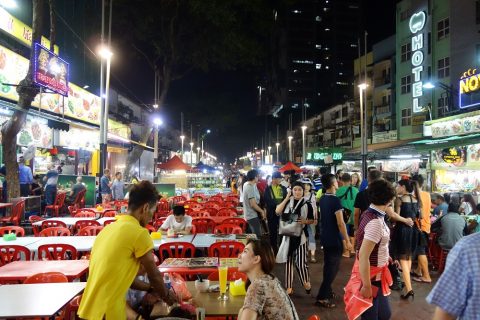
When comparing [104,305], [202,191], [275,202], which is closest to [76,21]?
[202,191]

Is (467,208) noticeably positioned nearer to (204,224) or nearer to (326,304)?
(326,304)

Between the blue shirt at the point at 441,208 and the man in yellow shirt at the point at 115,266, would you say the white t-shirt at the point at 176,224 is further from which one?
the blue shirt at the point at 441,208

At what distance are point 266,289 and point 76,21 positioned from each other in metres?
22.7

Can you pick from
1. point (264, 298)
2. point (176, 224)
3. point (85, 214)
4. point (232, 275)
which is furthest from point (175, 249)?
point (85, 214)

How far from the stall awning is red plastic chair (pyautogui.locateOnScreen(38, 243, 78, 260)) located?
1295 cm

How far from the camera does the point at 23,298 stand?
155 inches

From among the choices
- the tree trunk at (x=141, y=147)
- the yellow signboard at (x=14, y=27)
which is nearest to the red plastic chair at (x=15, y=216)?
the yellow signboard at (x=14, y=27)

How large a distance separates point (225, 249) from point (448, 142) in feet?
40.3

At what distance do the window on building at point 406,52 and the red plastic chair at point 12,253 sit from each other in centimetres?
3394

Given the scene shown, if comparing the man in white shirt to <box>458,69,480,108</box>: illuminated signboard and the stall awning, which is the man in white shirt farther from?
<box>458,69,480,108</box>: illuminated signboard

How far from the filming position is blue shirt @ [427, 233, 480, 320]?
1814 millimetres

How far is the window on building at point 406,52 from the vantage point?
1329 inches

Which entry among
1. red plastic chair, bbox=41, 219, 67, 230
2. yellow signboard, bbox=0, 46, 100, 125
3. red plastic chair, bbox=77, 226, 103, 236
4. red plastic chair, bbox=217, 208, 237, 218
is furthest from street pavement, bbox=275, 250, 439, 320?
yellow signboard, bbox=0, 46, 100, 125

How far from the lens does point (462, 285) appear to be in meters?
1.83
